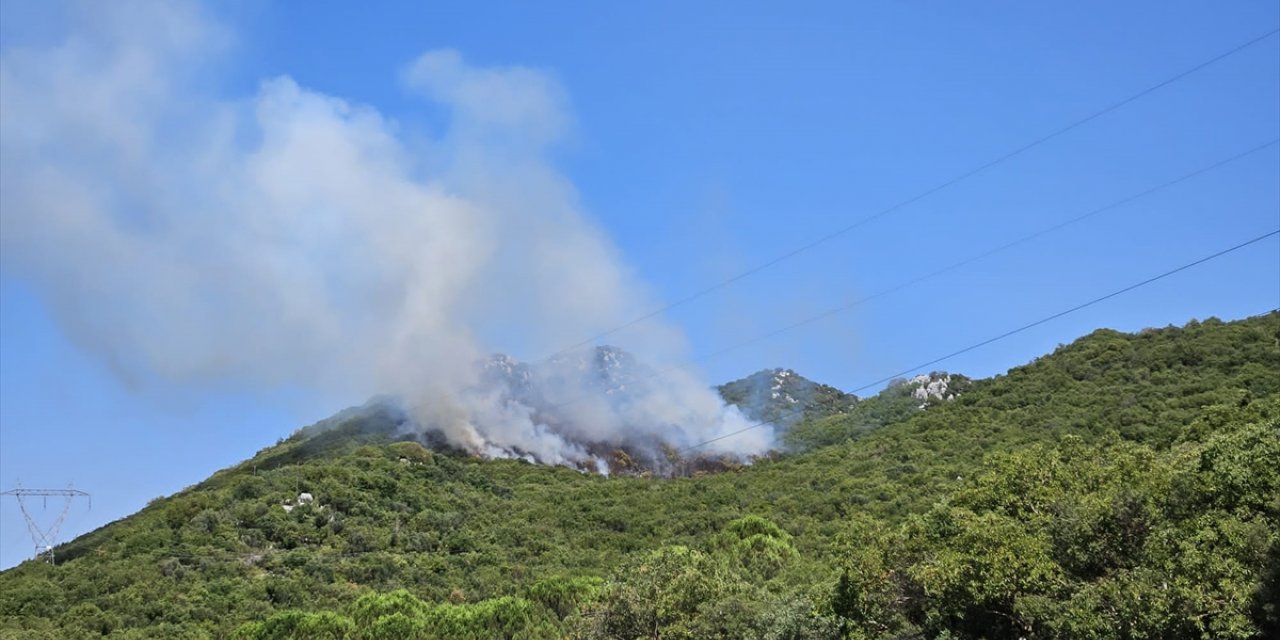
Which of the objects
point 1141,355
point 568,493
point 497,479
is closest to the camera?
point 1141,355

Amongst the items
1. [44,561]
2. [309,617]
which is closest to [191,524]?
[44,561]

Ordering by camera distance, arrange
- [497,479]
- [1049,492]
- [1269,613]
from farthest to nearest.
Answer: [497,479], [1049,492], [1269,613]

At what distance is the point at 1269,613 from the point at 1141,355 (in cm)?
8152

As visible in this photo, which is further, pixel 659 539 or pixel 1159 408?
pixel 659 539

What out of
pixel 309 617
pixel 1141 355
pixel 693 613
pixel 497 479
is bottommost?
pixel 693 613

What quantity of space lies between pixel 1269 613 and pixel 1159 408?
5908cm

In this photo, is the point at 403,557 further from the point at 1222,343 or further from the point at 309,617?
the point at 1222,343

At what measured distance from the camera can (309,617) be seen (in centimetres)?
6906

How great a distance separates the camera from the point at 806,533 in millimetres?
86812

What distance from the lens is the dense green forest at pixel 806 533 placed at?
3725cm

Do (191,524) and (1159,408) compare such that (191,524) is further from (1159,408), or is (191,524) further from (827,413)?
(827,413)

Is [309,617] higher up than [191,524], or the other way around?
[191,524]

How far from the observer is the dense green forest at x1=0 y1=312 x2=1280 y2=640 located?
37.2 meters

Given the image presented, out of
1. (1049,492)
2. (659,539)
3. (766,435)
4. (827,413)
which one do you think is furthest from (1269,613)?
(827,413)
